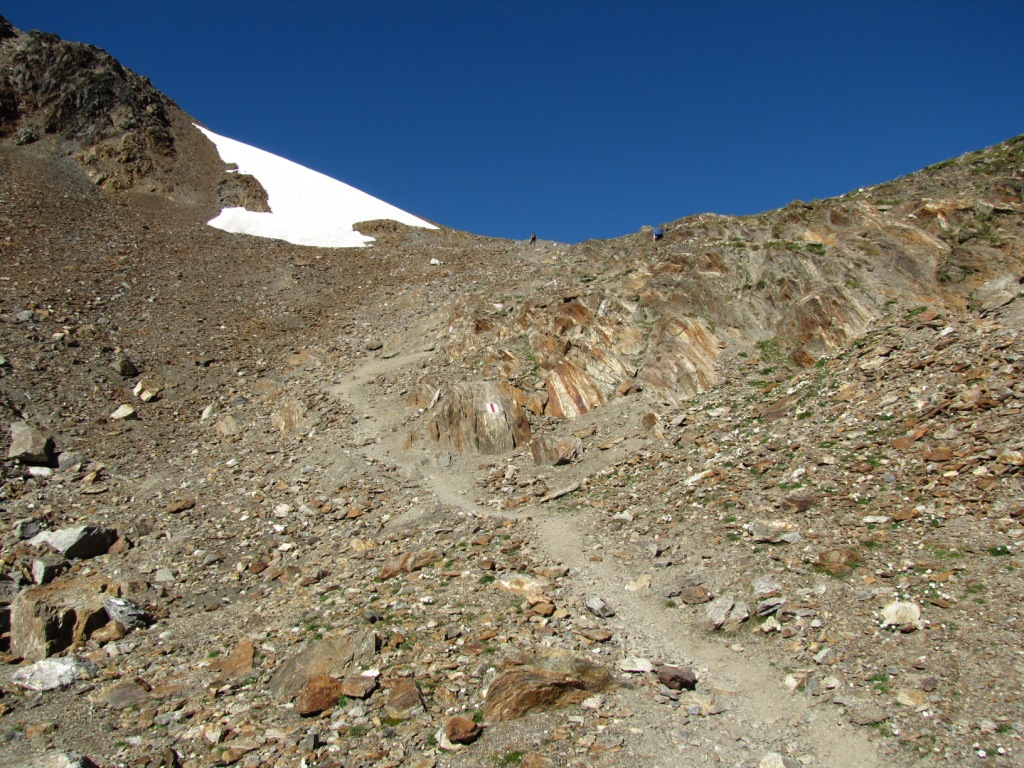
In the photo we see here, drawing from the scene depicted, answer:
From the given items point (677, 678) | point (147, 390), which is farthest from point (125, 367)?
point (677, 678)

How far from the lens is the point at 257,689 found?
10875mm

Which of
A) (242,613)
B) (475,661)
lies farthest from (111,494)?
(475,661)

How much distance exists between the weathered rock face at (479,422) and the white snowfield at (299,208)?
28472 mm

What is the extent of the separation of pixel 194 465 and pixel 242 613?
1016 cm

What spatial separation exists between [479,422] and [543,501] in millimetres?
5108

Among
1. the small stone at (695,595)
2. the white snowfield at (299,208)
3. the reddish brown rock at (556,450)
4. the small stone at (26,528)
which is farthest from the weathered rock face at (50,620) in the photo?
the white snowfield at (299,208)

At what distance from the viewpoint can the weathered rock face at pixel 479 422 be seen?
2231cm

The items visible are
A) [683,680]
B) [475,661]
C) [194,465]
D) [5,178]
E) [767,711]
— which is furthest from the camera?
[5,178]

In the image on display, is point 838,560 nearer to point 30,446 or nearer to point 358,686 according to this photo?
point 358,686

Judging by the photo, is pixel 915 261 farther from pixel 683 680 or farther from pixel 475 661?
pixel 475 661

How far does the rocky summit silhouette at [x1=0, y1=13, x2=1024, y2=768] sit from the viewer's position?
960 cm

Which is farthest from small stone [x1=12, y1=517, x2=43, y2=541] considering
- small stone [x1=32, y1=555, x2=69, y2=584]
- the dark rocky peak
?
the dark rocky peak

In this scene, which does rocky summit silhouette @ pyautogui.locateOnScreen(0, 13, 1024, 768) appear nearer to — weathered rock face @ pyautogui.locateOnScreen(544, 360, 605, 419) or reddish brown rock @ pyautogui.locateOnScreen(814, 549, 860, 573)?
reddish brown rock @ pyautogui.locateOnScreen(814, 549, 860, 573)

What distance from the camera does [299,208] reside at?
53.3 metres
